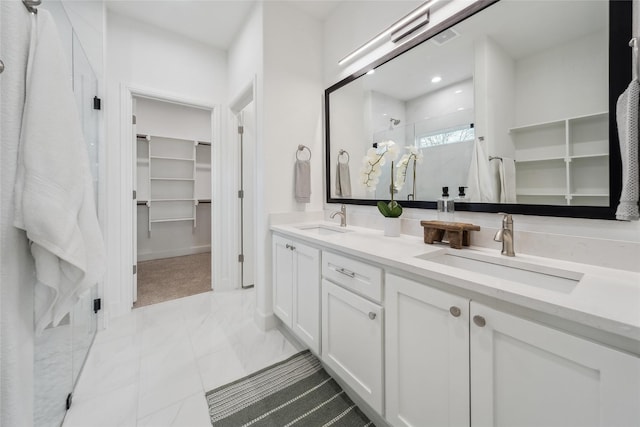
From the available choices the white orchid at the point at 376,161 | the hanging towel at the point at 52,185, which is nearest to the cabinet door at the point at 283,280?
the white orchid at the point at 376,161

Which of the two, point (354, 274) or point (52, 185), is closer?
point (52, 185)

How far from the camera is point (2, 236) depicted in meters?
0.67

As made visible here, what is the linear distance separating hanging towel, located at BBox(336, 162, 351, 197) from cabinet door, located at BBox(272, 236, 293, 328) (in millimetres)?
663

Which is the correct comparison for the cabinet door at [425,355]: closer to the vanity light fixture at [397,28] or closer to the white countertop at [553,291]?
the white countertop at [553,291]

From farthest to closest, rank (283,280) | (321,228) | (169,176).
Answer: (169,176)
(321,228)
(283,280)

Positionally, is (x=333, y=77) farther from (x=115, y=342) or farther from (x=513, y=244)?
(x=115, y=342)

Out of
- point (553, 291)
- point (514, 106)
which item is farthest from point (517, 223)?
point (514, 106)

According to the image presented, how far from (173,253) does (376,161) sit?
420 cm

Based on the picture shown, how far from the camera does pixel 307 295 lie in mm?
1593

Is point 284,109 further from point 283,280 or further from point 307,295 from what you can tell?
point 307,295

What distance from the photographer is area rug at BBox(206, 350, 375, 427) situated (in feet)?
4.02

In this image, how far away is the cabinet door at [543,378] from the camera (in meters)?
0.54

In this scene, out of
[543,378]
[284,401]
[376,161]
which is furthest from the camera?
[376,161]

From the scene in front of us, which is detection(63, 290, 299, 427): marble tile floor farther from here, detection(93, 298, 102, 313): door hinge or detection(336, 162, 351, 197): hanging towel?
detection(336, 162, 351, 197): hanging towel
